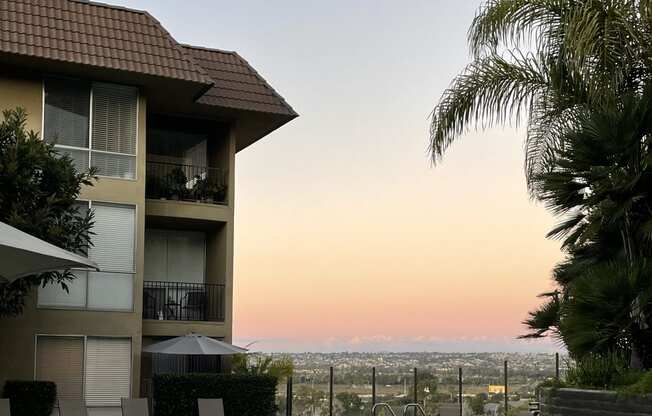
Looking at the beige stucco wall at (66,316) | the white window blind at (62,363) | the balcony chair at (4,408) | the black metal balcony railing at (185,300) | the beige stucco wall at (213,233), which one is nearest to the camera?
the balcony chair at (4,408)

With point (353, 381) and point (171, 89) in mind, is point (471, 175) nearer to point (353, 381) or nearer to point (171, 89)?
point (353, 381)

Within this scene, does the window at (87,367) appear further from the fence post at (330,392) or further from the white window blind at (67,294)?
the fence post at (330,392)

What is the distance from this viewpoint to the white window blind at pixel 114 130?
22.0 m

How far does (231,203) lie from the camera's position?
81.4 feet

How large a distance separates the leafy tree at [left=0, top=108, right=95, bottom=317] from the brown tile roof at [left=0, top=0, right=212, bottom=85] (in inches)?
94.0

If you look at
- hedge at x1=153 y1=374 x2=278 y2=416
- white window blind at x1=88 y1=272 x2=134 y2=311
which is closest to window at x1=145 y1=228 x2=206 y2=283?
white window blind at x1=88 y1=272 x2=134 y2=311

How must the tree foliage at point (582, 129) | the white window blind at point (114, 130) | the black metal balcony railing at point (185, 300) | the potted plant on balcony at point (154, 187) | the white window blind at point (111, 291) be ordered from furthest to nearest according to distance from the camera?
the black metal balcony railing at point (185, 300) < the potted plant on balcony at point (154, 187) < the white window blind at point (114, 130) < the white window blind at point (111, 291) < the tree foliage at point (582, 129)

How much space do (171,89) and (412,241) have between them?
7751 mm

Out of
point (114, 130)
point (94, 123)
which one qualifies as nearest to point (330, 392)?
point (114, 130)

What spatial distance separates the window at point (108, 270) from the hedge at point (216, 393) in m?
1.94

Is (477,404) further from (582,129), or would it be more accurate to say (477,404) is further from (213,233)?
(582,129)

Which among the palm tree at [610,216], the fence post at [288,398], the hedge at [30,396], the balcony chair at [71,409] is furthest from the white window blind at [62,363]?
the palm tree at [610,216]

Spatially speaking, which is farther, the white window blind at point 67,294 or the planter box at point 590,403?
the white window blind at point 67,294

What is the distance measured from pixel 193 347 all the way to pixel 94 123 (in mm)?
5354
